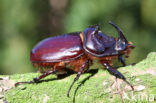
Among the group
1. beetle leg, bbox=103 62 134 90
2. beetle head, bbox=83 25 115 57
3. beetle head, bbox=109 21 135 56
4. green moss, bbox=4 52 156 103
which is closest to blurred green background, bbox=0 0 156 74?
beetle head, bbox=83 25 115 57

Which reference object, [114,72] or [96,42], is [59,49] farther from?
[114,72]

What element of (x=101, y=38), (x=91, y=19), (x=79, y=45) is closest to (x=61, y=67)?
(x=79, y=45)

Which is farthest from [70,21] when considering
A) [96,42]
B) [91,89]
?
[91,89]

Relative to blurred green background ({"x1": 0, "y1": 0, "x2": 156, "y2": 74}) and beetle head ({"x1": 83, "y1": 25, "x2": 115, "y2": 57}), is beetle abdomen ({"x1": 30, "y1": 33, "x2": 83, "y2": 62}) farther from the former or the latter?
blurred green background ({"x1": 0, "y1": 0, "x2": 156, "y2": 74})

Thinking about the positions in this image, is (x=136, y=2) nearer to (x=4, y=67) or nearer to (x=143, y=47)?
(x=143, y=47)

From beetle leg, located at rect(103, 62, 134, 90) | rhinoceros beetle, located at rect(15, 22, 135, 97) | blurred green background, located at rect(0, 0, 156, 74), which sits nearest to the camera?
beetle leg, located at rect(103, 62, 134, 90)

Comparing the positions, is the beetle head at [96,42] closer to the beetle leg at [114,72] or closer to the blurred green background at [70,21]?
the beetle leg at [114,72]
